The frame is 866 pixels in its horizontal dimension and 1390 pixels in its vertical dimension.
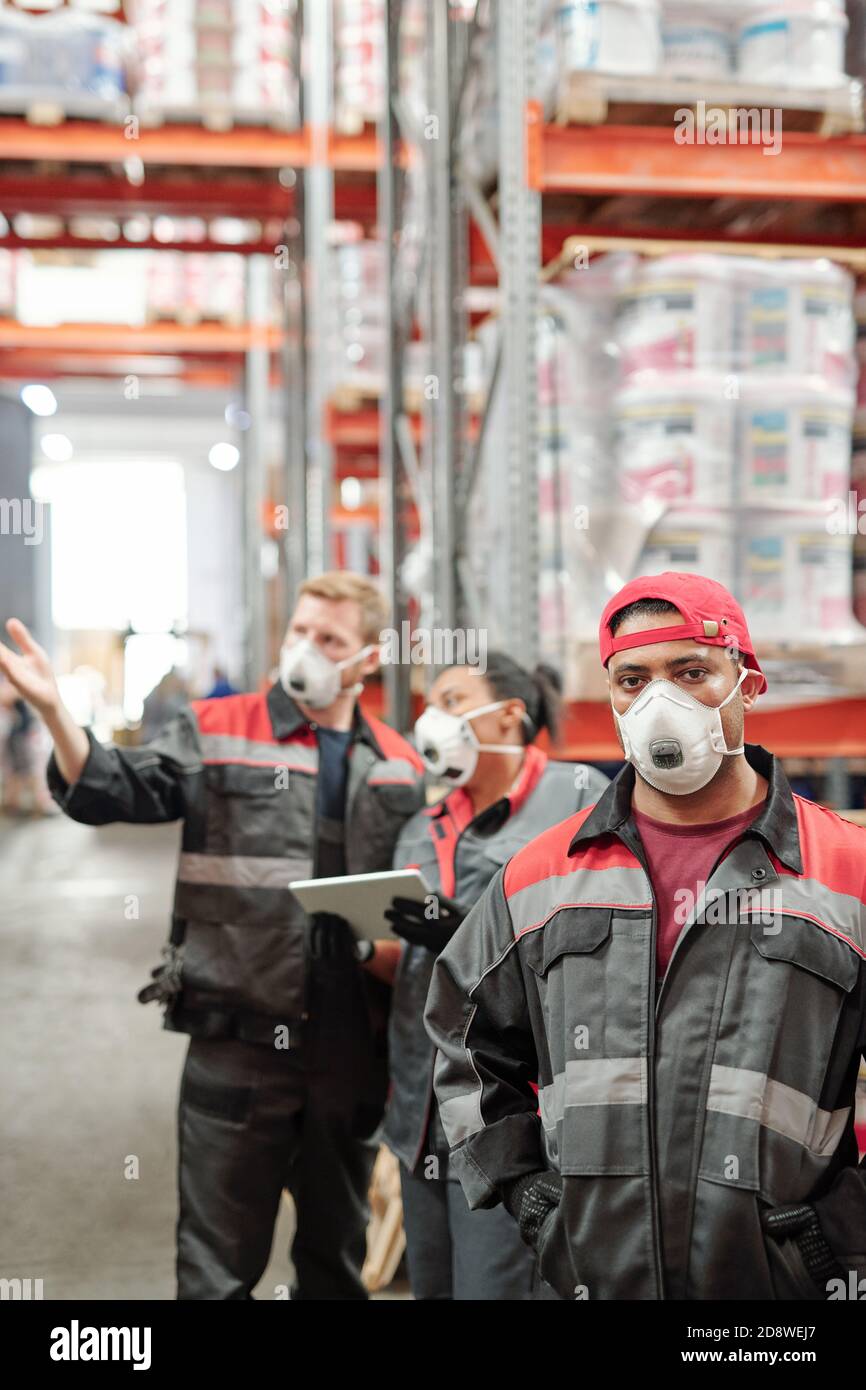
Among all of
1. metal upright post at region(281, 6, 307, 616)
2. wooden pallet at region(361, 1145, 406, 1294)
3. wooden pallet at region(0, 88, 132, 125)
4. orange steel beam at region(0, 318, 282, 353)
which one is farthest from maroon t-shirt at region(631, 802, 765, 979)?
orange steel beam at region(0, 318, 282, 353)

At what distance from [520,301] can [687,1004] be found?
2.35 metres

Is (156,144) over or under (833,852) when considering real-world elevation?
over

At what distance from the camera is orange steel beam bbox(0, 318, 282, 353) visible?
43.0 feet

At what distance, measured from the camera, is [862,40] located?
3.91 meters

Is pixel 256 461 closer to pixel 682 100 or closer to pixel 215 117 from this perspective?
pixel 215 117

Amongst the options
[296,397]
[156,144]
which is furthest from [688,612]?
[296,397]

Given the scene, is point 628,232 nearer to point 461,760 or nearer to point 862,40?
point 862,40

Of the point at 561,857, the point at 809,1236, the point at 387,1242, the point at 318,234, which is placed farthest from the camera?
the point at 318,234

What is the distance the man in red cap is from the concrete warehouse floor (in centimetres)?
200

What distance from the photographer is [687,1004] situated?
177 cm

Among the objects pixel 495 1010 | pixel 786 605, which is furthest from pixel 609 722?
pixel 495 1010

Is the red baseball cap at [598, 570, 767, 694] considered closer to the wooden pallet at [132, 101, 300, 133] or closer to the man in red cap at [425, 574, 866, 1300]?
the man in red cap at [425, 574, 866, 1300]

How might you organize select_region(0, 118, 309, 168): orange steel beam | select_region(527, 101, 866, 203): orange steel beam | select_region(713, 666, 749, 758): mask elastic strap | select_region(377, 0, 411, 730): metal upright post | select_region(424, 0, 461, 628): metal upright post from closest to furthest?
select_region(713, 666, 749, 758): mask elastic strap, select_region(527, 101, 866, 203): orange steel beam, select_region(424, 0, 461, 628): metal upright post, select_region(377, 0, 411, 730): metal upright post, select_region(0, 118, 309, 168): orange steel beam

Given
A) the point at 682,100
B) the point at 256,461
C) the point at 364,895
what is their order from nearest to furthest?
the point at 364,895, the point at 682,100, the point at 256,461
